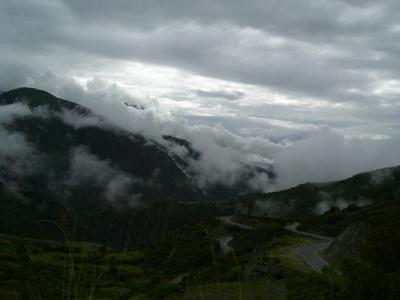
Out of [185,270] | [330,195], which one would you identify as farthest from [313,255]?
[330,195]

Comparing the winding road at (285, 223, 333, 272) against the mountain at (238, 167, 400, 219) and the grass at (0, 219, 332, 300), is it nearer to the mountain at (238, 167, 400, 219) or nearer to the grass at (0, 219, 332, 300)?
the grass at (0, 219, 332, 300)

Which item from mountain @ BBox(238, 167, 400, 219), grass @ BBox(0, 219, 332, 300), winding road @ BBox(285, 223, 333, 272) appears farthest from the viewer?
mountain @ BBox(238, 167, 400, 219)

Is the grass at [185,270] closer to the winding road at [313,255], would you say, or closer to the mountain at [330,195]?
the winding road at [313,255]

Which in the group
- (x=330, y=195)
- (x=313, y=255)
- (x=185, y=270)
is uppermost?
(x=313, y=255)

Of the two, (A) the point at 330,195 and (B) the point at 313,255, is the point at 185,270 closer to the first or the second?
(B) the point at 313,255

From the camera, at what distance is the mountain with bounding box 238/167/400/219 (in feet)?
467

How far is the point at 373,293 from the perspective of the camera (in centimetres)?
1148

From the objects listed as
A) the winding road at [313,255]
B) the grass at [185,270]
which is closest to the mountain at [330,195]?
the grass at [185,270]

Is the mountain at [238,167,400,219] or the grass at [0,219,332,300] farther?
the mountain at [238,167,400,219]

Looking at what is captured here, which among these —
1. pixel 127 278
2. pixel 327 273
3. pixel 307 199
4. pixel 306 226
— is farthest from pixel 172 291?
pixel 307 199

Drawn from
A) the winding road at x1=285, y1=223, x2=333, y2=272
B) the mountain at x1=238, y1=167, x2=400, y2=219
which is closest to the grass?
the winding road at x1=285, y1=223, x2=333, y2=272

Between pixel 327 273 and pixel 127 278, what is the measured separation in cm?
4899

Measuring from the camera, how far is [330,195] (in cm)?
16088

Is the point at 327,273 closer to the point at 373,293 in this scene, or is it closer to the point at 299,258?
the point at 373,293
